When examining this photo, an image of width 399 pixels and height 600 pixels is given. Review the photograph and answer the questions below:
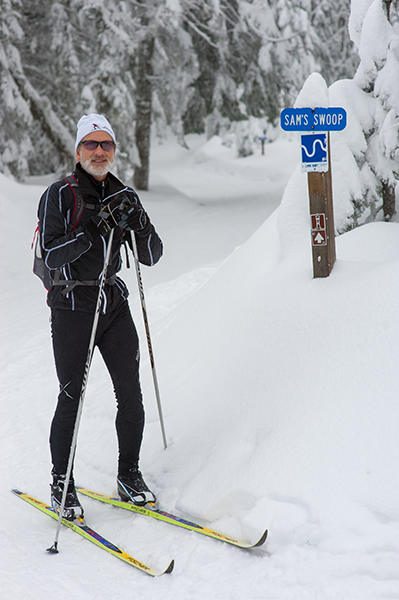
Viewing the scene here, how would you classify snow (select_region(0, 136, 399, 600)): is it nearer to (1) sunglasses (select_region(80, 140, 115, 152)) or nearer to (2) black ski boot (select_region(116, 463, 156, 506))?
(2) black ski boot (select_region(116, 463, 156, 506))

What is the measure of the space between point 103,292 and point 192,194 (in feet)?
54.9

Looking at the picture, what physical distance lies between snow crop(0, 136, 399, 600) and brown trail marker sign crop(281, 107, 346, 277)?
0.72 ft

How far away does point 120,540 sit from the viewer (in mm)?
3029

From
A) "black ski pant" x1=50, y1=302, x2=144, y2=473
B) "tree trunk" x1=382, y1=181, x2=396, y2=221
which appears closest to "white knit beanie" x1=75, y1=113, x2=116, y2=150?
"black ski pant" x1=50, y1=302, x2=144, y2=473

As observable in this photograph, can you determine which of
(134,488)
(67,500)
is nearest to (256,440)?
(134,488)

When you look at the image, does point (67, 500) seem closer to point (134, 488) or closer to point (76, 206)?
point (134, 488)

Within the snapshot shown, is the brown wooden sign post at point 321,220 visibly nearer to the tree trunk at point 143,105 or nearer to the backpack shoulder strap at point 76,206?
the backpack shoulder strap at point 76,206

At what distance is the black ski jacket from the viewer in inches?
116

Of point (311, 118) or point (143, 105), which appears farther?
point (143, 105)

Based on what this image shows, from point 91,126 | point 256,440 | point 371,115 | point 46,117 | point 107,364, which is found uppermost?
point 46,117

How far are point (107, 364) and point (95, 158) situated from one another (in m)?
1.16

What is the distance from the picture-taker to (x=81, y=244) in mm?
2926

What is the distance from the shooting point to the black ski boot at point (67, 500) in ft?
10.4

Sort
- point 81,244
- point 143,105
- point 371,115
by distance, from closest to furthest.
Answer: point 81,244
point 371,115
point 143,105
